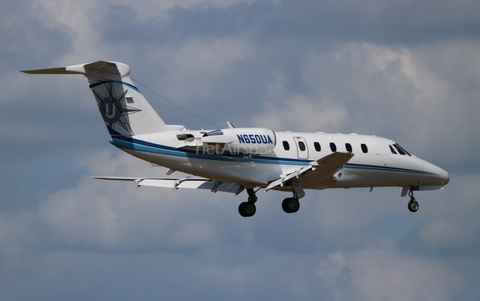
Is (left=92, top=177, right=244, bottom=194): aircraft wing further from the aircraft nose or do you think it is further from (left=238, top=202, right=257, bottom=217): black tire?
the aircraft nose

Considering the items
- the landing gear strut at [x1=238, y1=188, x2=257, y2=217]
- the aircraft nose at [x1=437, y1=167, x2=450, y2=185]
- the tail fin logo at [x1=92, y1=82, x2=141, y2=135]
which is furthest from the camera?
the aircraft nose at [x1=437, y1=167, x2=450, y2=185]

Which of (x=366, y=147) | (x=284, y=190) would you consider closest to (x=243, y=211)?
(x=284, y=190)

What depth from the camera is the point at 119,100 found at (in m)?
41.1

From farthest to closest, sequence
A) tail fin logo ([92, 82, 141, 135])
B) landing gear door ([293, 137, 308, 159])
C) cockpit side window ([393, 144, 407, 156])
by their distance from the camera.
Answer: cockpit side window ([393, 144, 407, 156])
landing gear door ([293, 137, 308, 159])
tail fin logo ([92, 82, 141, 135])

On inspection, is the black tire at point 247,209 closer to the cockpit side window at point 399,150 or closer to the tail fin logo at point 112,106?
the cockpit side window at point 399,150

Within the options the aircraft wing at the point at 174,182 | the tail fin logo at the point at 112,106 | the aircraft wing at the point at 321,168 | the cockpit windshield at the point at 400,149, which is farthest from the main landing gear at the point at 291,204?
the tail fin logo at the point at 112,106

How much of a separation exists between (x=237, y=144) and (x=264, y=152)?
1.54 metres

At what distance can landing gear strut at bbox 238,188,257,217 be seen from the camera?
46750 millimetres

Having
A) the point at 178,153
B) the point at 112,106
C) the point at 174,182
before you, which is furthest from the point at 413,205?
the point at 112,106

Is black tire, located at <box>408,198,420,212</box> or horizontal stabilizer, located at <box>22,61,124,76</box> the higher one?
horizontal stabilizer, located at <box>22,61,124,76</box>

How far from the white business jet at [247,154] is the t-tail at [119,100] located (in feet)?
0.12

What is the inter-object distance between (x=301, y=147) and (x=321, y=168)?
2.05m

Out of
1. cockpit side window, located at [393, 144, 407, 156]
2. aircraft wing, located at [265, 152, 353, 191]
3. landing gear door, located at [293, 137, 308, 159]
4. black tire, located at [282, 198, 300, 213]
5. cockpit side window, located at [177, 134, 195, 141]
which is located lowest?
black tire, located at [282, 198, 300, 213]

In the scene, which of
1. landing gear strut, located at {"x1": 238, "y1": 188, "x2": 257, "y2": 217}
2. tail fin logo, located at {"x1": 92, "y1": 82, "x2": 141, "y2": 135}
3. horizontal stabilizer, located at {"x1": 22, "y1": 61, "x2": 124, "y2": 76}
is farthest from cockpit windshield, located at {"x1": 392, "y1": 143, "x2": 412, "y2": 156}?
horizontal stabilizer, located at {"x1": 22, "y1": 61, "x2": 124, "y2": 76}
